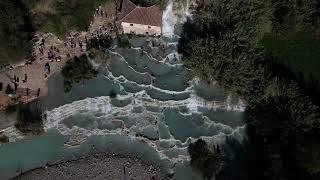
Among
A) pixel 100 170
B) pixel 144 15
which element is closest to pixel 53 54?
pixel 144 15

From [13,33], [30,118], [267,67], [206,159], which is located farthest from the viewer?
[30,118]

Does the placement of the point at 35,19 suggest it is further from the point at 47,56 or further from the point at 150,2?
the point at 150,2

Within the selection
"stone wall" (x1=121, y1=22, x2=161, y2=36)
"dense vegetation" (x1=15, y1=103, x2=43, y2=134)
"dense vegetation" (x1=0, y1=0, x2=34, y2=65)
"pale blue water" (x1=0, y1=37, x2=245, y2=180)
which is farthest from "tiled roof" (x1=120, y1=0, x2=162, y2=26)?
"dense vegetation" (x1=15, y1=103, x2=43, y2=134)

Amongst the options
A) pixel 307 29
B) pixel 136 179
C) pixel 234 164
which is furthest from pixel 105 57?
pixel 307 29

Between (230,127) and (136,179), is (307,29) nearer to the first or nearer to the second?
(230,127)

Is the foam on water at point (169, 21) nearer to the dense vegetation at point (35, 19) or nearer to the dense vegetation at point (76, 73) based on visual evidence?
the dense vegetation at point (35, 19)

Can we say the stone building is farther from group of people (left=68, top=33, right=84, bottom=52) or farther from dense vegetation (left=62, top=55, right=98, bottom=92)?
dense vegetation (left=62, top=55, right=98, bottom=92)
